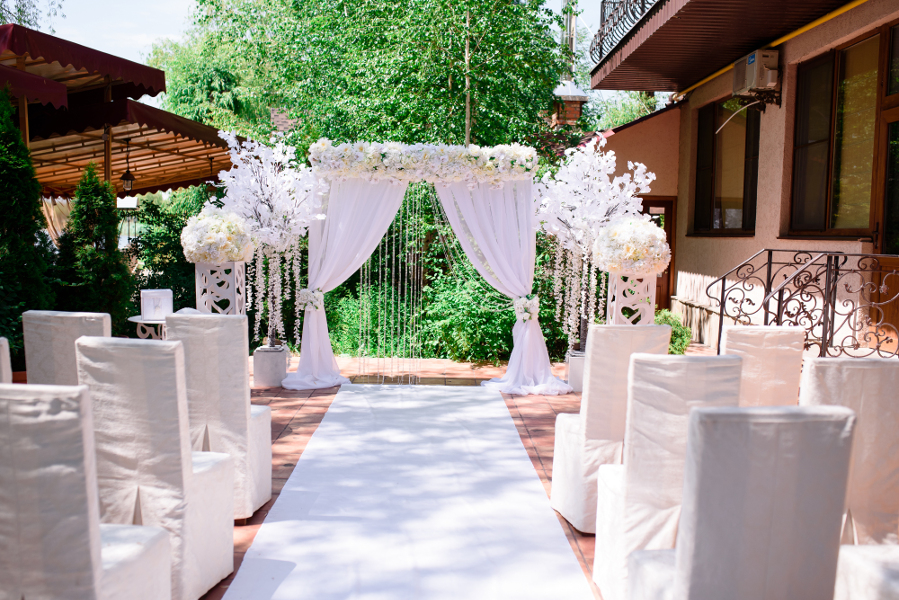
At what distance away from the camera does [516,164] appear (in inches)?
255

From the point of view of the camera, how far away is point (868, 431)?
2.39m

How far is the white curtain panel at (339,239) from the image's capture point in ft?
21.8

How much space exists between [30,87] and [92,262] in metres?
1.74

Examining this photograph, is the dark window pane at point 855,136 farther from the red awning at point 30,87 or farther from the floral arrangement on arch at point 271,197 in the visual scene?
the red awning at point 30,87

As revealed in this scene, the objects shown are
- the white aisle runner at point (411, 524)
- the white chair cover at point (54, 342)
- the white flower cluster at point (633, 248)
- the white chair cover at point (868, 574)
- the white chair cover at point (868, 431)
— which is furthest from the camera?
the white flower cluster at point (633, 248)

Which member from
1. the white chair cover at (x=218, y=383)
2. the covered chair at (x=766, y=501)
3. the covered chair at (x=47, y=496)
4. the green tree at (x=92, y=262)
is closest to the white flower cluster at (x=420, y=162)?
the green tree at (x=92, y=262)

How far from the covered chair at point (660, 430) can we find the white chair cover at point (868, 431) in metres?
0.29

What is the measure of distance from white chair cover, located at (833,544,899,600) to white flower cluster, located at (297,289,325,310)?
5446mm

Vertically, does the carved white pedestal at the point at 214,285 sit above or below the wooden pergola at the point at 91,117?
below

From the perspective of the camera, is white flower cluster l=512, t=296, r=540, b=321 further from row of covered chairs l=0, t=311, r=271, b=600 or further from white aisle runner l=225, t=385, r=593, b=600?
row of covered chairs l=0, t=311, r=271, b=600

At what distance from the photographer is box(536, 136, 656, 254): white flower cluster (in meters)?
6.21

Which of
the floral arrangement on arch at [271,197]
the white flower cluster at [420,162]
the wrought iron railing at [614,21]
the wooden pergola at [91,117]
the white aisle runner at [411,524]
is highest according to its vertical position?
the wrought iron railing at [614,21]

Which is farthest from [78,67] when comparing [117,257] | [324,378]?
[324,378]

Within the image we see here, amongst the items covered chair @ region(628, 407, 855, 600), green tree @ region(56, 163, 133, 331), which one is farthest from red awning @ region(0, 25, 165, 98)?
covered chair @ region(628, 407, 855, 600)
